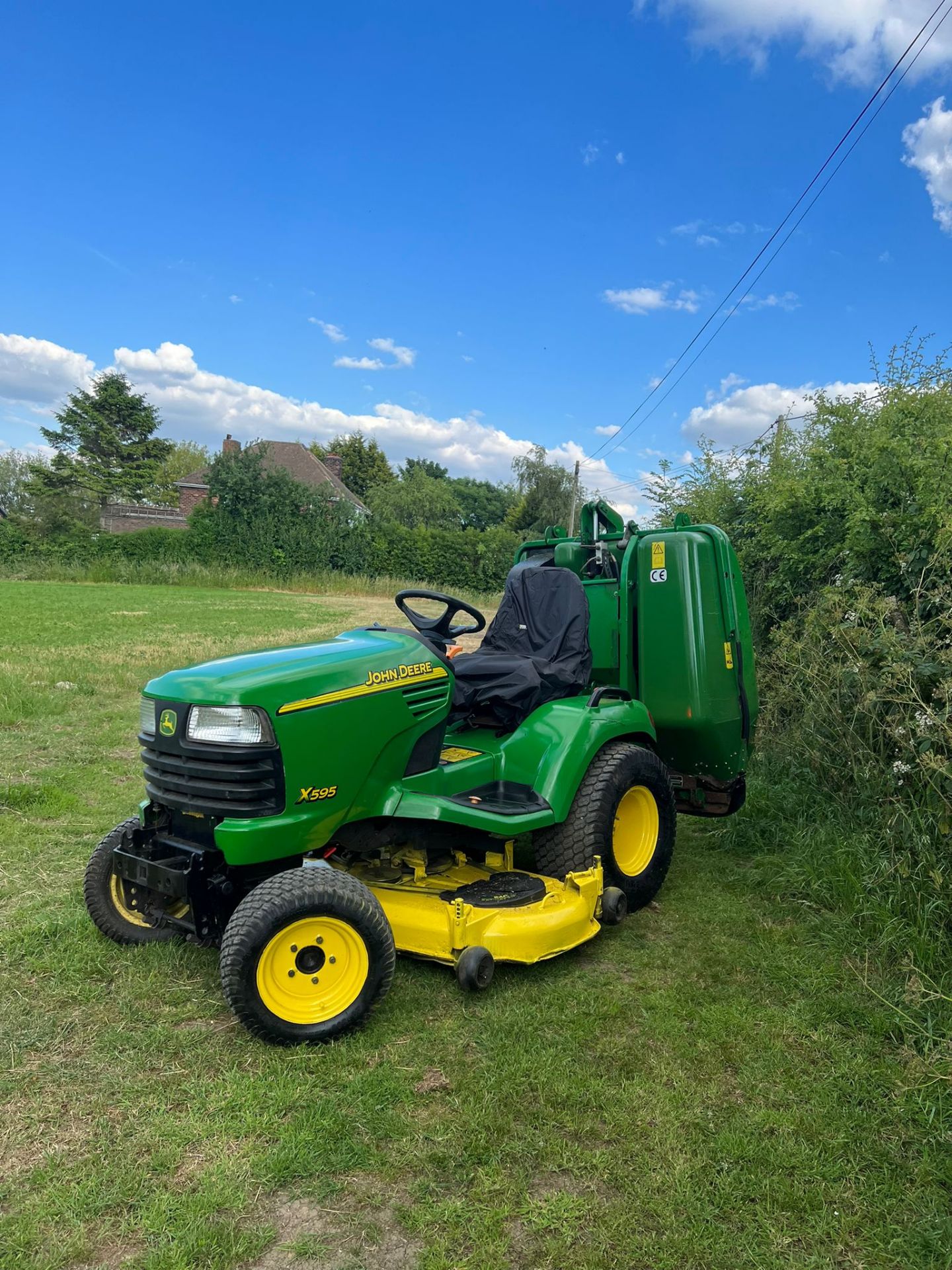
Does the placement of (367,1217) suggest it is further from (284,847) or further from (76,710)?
(76,710)

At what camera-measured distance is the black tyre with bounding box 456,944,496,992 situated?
121 inches

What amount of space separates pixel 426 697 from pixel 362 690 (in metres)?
0.35

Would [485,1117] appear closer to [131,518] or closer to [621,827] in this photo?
[621,827]

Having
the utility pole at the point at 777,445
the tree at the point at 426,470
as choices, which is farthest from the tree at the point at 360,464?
the utility pole at the point at 777,445

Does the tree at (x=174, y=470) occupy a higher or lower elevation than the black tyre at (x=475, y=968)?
higher

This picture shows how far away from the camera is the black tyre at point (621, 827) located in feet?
12.3

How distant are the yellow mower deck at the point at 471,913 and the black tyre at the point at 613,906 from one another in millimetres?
38

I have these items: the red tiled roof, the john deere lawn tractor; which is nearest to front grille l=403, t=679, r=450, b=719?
the john deere lawn tractor

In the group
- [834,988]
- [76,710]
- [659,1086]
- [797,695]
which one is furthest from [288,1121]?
[76,710]

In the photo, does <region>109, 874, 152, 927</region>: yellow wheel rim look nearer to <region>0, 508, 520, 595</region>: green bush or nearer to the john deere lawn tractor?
the john deere lawn tractor

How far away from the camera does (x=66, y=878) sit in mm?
4254

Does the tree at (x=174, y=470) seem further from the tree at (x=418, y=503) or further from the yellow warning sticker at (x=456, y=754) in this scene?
the yellow warning sticker at (x=456, y=754)

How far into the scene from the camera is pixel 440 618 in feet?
13.1

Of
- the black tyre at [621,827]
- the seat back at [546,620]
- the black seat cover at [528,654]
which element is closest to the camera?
the black tyre at [621,827]
